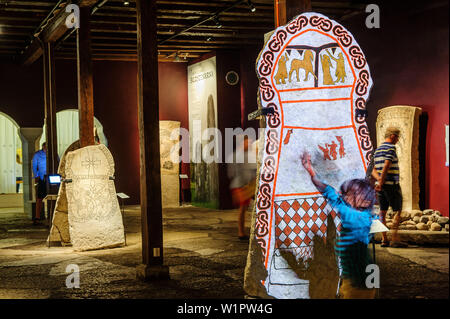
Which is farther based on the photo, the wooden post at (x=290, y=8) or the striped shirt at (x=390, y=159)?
the striped shirt at (x=390, y=159)

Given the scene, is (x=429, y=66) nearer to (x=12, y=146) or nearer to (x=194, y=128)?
(x=194, y=128)

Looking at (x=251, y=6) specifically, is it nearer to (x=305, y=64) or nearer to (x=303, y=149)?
(x=305, y=64)

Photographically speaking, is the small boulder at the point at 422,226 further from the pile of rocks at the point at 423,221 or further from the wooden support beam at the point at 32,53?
the wooden support beam at the point at 32,53

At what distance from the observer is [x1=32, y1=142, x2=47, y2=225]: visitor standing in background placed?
1235 cm

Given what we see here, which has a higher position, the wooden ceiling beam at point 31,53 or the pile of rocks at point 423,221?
the wooden ceiling beam at point 31,53

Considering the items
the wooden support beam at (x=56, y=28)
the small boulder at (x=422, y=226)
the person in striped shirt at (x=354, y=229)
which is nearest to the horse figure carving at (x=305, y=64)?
the person in striped shirt at (x=354, y=229)

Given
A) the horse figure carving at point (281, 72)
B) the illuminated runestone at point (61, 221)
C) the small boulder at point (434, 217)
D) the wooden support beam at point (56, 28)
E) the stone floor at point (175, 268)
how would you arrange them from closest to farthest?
the horse figure carving at point (281, 72)
the stone floor at point (175, 268)
the small boulder at point (434, 217)
the illuminated runestone at point (61, 221)
the wooden support beam at point (56, 28)

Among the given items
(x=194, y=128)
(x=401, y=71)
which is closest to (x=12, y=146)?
(x=194, y=128)

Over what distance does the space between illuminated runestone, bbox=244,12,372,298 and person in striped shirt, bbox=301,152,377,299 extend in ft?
0.26

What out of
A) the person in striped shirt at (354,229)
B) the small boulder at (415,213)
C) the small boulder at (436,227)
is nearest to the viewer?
the person in striped shirt at (354,229)

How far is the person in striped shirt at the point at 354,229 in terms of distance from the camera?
3875 millimetres

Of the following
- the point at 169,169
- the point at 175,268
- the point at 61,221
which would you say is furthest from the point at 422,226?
the point at 169,169

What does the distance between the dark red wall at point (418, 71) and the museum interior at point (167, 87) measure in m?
0.02
